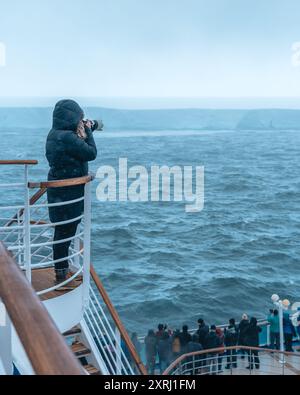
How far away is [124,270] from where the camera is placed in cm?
1883

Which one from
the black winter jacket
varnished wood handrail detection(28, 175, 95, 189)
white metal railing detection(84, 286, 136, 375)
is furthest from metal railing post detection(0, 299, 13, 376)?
white metal railing detection(84, 286, 136, 375)

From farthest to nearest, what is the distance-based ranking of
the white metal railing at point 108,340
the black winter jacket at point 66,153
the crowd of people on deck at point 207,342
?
the crowd of people on deck at point 207,342, the white metal railing at point 108,340, the black winter jacket at point 66,153

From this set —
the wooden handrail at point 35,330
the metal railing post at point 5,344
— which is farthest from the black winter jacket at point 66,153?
the wooden handrail at point 35,330

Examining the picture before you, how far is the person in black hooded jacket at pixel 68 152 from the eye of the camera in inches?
108

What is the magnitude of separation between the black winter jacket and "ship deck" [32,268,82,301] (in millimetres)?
353

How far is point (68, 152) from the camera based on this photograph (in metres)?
2.74

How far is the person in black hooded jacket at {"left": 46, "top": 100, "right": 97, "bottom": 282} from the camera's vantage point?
2.73m

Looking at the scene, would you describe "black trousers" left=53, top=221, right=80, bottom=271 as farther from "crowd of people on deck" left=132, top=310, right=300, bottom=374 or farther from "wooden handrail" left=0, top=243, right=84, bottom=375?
"crowd of people on deck" left=132, top=310, right=300, bottom=374

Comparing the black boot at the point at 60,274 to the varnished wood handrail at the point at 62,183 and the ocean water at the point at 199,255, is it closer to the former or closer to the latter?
the varnished wood handrail at the point at 62,183

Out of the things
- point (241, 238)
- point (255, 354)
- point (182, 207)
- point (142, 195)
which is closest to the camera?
point (255, 354)

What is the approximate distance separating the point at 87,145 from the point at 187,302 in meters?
13.0

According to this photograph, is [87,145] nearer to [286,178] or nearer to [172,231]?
[172,231]

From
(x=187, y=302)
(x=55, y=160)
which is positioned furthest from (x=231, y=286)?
(x=55, y=160)

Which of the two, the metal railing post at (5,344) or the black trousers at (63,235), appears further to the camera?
the black trousers at (63,235)
